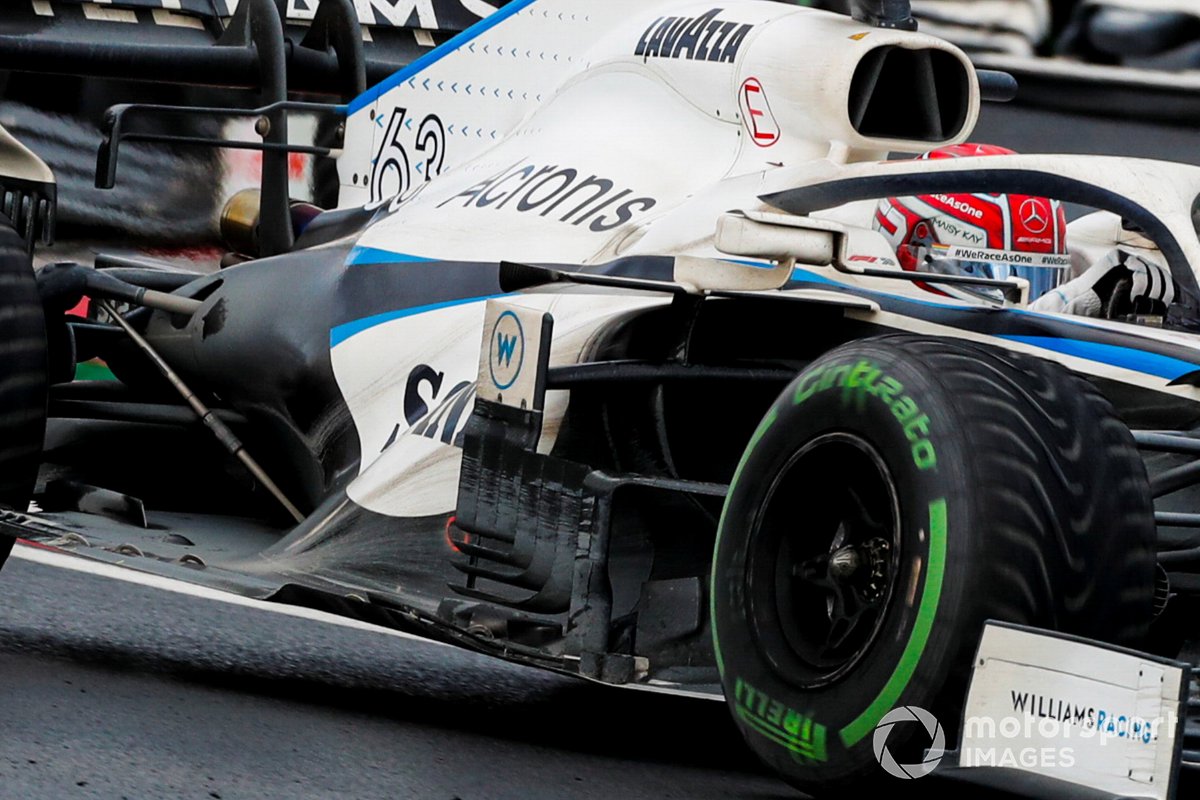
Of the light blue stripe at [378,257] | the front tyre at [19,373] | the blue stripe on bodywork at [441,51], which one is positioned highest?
the blue stripe on bodywork at [441,51]

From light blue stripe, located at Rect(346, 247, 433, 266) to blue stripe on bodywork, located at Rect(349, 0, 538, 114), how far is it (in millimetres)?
665

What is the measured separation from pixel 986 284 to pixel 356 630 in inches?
95.1

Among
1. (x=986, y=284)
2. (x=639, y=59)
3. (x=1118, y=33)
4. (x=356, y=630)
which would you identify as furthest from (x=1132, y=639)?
(x=1118, y=33)

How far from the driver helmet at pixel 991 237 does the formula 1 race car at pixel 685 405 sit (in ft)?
0.68

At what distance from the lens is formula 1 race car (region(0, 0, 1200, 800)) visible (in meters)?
2.93

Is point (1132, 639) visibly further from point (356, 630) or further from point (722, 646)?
point (356, 630)

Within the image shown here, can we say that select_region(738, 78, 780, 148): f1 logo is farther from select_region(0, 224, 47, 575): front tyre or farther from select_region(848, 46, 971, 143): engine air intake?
select_region(0, 224, 47, 575): front tyre

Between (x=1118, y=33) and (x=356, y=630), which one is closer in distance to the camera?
(x=356, y=630)

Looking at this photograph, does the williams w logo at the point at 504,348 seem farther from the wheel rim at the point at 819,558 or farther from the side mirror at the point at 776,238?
the wheel rim at the point at 819,558

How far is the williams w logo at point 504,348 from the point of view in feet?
13.4

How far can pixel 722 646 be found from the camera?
333 centimetres

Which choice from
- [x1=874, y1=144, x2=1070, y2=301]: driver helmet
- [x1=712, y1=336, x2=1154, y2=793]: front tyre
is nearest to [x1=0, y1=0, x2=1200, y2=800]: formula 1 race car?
[x1=712, y1=336, x2=1154, y2=793]: front tyre

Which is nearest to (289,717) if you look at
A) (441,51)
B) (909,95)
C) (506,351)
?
(506,351)

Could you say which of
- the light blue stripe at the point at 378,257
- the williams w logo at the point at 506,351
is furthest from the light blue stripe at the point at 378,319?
the williams w logo at the point at 506,351
